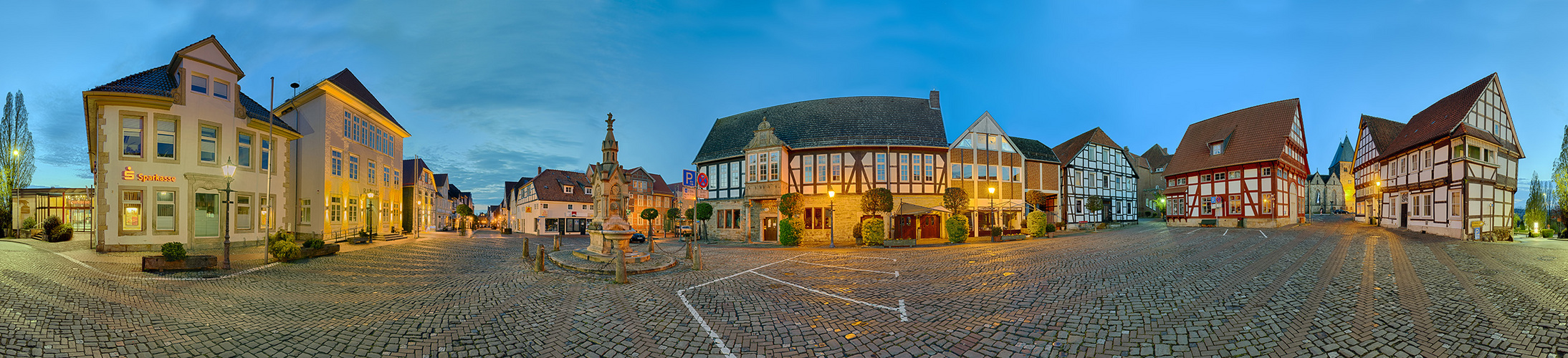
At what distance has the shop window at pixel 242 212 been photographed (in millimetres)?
20609

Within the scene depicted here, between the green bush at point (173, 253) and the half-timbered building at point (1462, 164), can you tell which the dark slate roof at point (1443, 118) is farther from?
the green bush at point (173, 253)

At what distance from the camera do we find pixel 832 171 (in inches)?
1094

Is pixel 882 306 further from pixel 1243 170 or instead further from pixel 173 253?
pixel 1243 170

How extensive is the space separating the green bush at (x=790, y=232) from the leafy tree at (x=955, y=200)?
7.39 m

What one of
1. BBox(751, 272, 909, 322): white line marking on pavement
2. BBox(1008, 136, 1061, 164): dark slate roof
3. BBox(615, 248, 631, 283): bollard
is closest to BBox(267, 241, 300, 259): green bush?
BBox(615, 248, 631, 283): bollard

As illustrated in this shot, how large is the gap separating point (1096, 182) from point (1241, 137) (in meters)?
9.44

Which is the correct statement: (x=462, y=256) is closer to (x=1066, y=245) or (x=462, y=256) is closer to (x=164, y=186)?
(x=164, y=186)

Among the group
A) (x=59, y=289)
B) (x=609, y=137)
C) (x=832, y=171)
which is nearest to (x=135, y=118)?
(x=59, y=289)

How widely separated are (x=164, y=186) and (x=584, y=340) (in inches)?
898

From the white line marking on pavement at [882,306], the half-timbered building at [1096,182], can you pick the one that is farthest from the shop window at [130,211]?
the half-timbered building at [1096,182]

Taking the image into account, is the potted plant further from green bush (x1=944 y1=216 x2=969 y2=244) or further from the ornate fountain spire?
green bush (x1=944 y1=216 x2=969 y2=244)

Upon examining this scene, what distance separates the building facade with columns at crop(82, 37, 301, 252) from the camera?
18.2 meters

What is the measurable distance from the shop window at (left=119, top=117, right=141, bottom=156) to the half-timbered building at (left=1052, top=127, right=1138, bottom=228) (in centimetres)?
4736

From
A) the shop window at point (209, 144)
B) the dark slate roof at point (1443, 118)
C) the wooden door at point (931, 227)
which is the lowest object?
the wooden door at point (931, 227)
